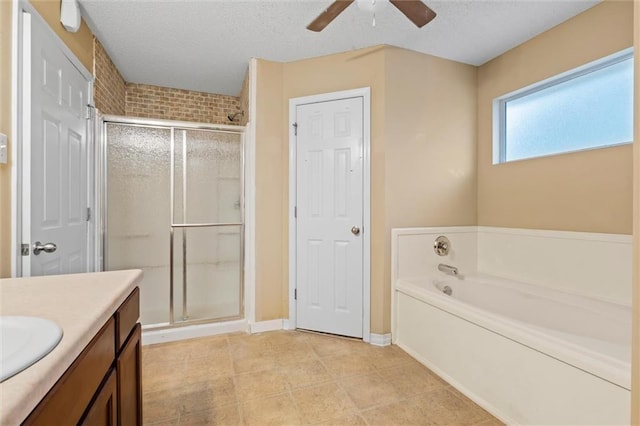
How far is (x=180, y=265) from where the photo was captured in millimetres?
2721

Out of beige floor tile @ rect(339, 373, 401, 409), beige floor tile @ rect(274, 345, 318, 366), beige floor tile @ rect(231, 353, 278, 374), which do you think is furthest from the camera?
beige floor tile @ rect(274, 345, 318, 366)

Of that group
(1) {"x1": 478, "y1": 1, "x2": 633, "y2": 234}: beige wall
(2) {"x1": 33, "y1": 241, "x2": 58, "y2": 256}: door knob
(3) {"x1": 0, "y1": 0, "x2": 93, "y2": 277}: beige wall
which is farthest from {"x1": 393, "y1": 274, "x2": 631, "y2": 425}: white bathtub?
(3) {"x1": 0, "y1": 0, "x2": 93, "y2": 277}: beige wall

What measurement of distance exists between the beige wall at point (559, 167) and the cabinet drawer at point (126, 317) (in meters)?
2.64

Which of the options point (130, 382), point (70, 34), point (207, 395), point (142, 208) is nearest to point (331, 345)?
point (207, 395)

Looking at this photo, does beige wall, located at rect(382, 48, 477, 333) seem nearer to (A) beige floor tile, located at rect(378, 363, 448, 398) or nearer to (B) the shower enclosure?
(A) beige floor tile, located at rect(378, 363, 448, 398)

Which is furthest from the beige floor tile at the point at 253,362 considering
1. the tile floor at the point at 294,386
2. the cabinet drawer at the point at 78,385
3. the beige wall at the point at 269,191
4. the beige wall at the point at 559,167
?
the beige wall at the point at 559,167

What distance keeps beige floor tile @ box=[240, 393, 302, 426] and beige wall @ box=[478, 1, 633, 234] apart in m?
2.19

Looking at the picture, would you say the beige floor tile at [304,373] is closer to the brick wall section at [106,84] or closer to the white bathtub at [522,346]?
the white bathtub at [522,346]

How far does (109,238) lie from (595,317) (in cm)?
342

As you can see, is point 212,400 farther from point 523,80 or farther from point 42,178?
point 523,80

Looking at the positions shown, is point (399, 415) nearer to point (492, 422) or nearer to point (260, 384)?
point (492, 422)

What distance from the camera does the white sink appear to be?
0.51 m

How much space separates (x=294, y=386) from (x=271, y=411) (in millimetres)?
252

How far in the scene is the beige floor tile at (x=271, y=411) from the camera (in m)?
1.59
